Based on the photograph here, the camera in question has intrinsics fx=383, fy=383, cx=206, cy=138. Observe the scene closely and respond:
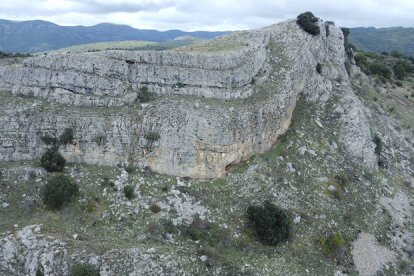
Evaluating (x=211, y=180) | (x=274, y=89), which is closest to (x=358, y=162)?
(x=274, y=89)

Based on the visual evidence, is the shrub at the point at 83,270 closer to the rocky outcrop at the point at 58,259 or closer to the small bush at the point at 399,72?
the rocky outcrop at the point at 58,259

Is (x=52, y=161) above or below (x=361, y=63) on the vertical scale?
below

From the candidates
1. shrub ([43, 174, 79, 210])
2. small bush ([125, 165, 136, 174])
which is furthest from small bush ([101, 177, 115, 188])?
shrub ([43, 174, 79, 210])

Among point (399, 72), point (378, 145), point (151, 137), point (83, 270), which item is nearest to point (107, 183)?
point (151, 137)

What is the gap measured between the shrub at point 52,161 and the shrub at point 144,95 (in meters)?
9.06

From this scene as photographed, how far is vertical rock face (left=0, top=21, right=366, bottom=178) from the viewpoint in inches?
1355

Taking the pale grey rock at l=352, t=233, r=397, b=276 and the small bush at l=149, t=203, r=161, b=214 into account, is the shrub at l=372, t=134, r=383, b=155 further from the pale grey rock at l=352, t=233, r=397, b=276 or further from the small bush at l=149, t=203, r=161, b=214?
the small bush at l=149, t=203, r=161, b=214

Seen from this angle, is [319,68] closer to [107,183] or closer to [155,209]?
[155,209]

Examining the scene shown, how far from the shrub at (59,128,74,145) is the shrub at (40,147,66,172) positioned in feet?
3.72

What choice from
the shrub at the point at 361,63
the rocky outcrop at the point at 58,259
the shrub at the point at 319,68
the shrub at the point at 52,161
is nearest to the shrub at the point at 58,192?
the shrub at the point at 52,161

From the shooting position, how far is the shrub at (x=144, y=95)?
36.7 meters

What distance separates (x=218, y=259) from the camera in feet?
92.8

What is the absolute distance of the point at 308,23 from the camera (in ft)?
172

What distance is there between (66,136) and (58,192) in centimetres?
594
